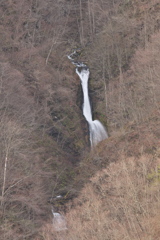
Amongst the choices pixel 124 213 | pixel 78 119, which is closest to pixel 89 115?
pixel 78 119

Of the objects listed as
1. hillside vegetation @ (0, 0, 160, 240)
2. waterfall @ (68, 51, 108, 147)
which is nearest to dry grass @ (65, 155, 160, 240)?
hillside vegetation @ (0, 0, 160, 240)

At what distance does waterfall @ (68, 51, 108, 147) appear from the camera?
3061cm

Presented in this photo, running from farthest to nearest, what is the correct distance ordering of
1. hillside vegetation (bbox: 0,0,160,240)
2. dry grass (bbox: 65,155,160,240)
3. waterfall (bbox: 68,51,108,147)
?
waterfall (bbox: 68,51,108,147)
hillside vegetation (bbox: 0,0,160,240)
dry grass (bbox: 65,155,160,240)

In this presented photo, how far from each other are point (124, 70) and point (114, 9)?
14425 millimetres

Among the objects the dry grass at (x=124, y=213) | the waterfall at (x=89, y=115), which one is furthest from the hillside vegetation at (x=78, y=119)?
the waterfall at (x=89, y=115)

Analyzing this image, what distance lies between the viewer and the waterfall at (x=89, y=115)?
30.6 meters

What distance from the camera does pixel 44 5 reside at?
43.8 m

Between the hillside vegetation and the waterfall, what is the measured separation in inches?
29.1

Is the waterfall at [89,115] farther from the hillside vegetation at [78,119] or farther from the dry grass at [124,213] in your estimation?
the dry grass at [124,213]

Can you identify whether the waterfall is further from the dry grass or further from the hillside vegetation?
the dry grass

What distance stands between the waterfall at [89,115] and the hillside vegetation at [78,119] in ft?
2.43

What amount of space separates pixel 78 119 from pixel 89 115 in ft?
5.66

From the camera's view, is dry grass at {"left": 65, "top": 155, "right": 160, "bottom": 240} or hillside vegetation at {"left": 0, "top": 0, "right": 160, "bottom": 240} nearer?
dry grass at {"left": 65, "top": 155, "right": 160, "bottom": 240}

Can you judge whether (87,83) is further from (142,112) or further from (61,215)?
(61,215)
